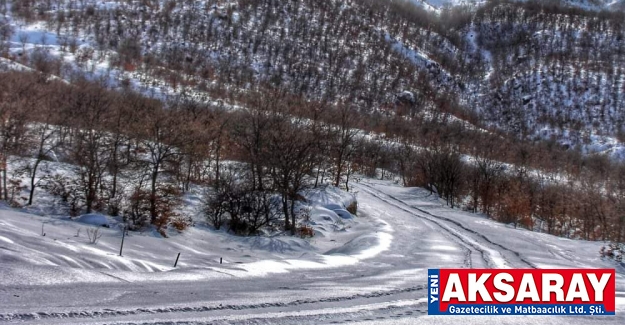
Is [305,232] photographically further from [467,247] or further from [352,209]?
[467,247]

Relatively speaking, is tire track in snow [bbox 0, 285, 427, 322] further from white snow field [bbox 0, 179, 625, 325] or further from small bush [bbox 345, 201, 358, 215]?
small bush [bbox 345, 201, 358, 215]

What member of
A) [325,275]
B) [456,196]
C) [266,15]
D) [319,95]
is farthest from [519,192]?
[266,15]

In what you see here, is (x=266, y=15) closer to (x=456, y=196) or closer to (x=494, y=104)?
(x=494, y=104)

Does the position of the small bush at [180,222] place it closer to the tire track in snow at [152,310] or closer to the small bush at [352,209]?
the small bush at [352,209]

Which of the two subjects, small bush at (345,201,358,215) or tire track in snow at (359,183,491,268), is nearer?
tire track in snow at (359,183,491,268)

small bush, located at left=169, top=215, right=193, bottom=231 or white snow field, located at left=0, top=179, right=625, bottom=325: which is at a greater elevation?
white snow field, located at left=0, top=179, right=625, bottom=325

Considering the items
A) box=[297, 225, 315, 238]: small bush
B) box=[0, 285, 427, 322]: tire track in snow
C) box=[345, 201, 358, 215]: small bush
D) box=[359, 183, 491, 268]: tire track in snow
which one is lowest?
box=[297, 225, 315, 238]: small bush

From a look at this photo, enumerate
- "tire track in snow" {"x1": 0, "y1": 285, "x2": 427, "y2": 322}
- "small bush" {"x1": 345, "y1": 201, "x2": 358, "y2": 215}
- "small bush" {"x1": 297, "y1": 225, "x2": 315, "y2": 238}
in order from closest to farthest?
"tire track in snow" {"x1": 0, "y1": 285, "x2": 427, "y2": 322} < "small bush" {"x1": 297, "y1": 225, "x2": 315, "y2": 238} < "small bush" {"x1": 345, "y1": 201, "x2": 358, "y2": 215}

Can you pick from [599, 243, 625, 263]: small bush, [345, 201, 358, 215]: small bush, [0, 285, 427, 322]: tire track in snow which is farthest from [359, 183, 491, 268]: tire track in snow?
[0, 285, 427, 322]: tire track in snow

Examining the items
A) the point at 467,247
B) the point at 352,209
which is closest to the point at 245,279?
the point at 467,247
